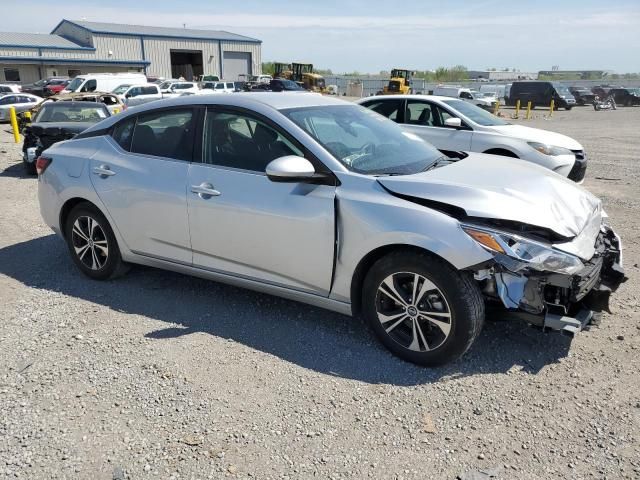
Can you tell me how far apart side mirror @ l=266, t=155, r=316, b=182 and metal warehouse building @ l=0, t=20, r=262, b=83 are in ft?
171

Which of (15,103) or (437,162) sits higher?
(437,162)

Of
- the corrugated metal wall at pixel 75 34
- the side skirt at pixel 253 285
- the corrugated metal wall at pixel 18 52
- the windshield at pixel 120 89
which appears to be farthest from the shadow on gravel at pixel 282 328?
the corrugated metal wall at pixel 75 34

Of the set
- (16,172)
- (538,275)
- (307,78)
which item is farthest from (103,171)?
(307,78)

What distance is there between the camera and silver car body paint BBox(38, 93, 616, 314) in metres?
3.27

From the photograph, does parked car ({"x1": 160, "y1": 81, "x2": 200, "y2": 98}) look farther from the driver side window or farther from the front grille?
the driver side window

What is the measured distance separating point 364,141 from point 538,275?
1602mm

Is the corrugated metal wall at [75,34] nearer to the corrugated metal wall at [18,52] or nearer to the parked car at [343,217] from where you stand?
the corrugated metal wall at [18,52]

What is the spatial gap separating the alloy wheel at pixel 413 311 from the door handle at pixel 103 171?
2564mm

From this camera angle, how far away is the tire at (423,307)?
10.4 ft

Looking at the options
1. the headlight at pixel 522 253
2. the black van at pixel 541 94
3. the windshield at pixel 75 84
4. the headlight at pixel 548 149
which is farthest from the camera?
the black van at pixel 541 94

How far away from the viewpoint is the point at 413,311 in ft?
11.0

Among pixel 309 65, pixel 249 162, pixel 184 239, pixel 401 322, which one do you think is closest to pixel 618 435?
pixel 401 322

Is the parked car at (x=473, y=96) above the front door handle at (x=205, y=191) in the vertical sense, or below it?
below

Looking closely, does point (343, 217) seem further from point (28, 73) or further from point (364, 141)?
point (28, 73)
